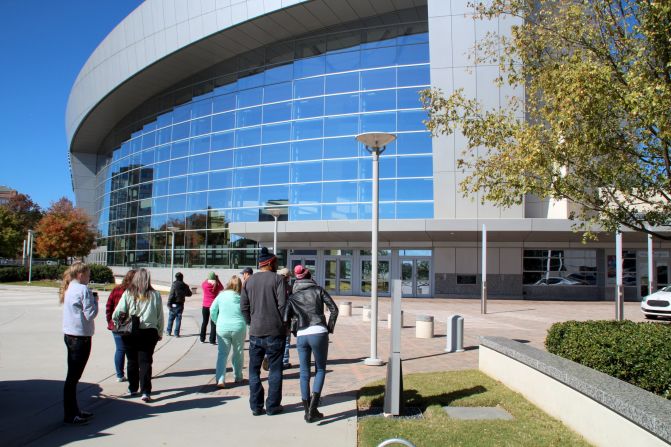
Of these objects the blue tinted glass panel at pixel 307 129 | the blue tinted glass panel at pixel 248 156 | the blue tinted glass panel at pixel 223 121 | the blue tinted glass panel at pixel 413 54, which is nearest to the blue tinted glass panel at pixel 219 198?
the blue tinted glass panel at pixel 248 156

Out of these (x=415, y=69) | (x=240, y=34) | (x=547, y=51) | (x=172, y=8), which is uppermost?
(x=172, y=8)

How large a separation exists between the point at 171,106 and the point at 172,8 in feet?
26.4

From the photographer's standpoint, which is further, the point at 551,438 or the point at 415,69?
the point at 415,69

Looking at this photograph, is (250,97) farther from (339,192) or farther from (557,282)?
(557,282)

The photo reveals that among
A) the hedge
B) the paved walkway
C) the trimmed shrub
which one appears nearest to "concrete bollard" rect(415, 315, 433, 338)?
the paved walkway

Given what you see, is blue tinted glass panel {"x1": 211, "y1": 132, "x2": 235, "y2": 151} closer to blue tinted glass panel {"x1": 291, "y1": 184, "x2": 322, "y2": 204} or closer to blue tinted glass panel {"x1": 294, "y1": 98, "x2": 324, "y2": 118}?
blue tinted glass panel {"x1": 294, "y1": 98, "x2": 324, "y2": 118}

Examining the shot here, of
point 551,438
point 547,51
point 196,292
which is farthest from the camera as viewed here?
point 196,292

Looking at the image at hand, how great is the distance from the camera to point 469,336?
1327cm

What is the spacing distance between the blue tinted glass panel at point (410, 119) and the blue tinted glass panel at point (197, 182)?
13.6m

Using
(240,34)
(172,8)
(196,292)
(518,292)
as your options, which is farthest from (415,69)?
(196,292)

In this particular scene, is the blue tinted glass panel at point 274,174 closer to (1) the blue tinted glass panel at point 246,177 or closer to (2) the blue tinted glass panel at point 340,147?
(1) the blue tinted glass panel at point 246,177

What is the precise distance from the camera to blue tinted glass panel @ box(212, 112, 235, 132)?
108ft

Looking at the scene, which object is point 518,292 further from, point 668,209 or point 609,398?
point 609,398

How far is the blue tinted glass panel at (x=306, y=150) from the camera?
29.4 meters
